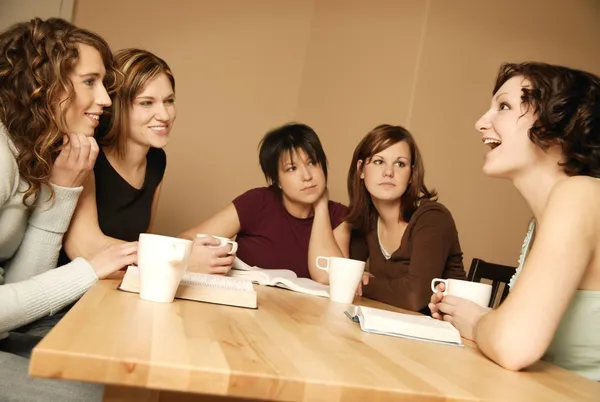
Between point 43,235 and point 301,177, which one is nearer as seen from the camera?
point 43,235

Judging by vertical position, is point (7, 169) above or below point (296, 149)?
below

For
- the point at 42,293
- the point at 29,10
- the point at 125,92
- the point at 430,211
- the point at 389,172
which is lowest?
the point at 42,293

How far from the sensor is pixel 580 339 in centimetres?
99

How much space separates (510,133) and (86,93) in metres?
0.95

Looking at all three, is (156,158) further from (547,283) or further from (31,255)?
(547,283)

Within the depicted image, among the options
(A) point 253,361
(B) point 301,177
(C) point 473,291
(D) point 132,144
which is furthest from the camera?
(B) point 301,177

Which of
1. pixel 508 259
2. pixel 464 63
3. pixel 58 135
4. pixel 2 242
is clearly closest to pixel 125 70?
pixel 58 135

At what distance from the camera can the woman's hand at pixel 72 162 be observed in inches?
47.7

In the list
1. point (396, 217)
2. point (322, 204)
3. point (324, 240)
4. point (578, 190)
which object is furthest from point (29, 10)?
point (578, 190)

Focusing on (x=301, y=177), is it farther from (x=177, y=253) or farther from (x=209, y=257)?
(x=177, y=253)

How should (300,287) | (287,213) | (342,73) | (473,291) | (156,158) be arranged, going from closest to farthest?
(473,291)
(300,287)
(156,158)
(287,213)
(342,73)

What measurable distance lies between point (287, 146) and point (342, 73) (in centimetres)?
98

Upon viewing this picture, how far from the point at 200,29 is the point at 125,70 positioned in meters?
1.33

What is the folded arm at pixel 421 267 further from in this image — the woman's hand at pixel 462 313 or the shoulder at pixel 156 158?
the shoulder at pixel 156 158
